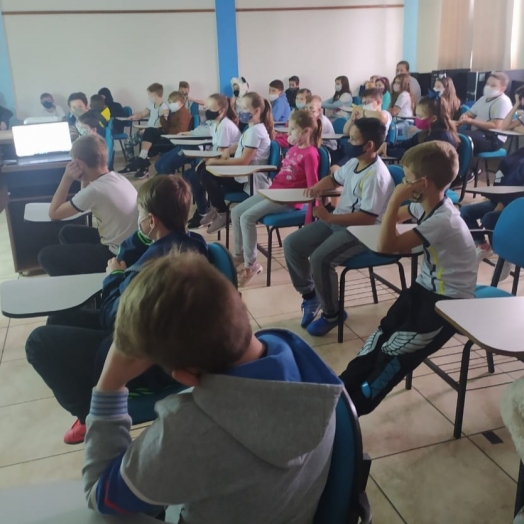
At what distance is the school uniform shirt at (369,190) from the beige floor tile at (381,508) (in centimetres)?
139

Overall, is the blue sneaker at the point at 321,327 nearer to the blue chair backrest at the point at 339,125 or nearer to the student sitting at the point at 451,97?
the blue chair backrest at the point at 339,125

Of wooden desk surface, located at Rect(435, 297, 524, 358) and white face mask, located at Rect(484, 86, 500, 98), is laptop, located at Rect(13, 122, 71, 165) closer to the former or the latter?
wooden desk surface, located at Rect(435, 297, 524, 358)

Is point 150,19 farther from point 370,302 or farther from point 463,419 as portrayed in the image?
point 463,419

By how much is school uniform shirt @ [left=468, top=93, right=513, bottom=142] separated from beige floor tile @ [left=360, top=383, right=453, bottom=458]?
4430 millimetres

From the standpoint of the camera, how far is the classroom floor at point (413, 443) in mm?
1787

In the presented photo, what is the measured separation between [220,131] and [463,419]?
12.0 feet

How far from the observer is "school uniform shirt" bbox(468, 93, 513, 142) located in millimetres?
Answer: 6043

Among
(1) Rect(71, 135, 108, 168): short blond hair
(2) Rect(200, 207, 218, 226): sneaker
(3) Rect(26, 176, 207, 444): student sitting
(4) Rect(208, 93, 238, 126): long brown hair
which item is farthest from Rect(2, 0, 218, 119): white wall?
(3) Rect(26, 176, 207, 444): student sitting

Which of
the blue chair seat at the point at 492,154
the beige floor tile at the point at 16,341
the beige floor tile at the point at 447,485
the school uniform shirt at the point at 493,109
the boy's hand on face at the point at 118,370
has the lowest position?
the beige floor tile at the point at 447,485

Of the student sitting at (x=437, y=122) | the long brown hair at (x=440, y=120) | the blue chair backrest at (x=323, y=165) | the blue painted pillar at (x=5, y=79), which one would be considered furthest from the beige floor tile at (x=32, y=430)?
the blue painted pillar at (x=5, y=79)

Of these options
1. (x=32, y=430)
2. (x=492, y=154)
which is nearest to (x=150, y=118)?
(x=492, y=154)

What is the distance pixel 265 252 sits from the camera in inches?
166

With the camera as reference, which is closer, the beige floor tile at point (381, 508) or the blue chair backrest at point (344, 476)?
the blue chair backrest at point (344, 476)

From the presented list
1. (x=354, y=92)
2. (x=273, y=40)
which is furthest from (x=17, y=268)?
(x=354, y=92)
